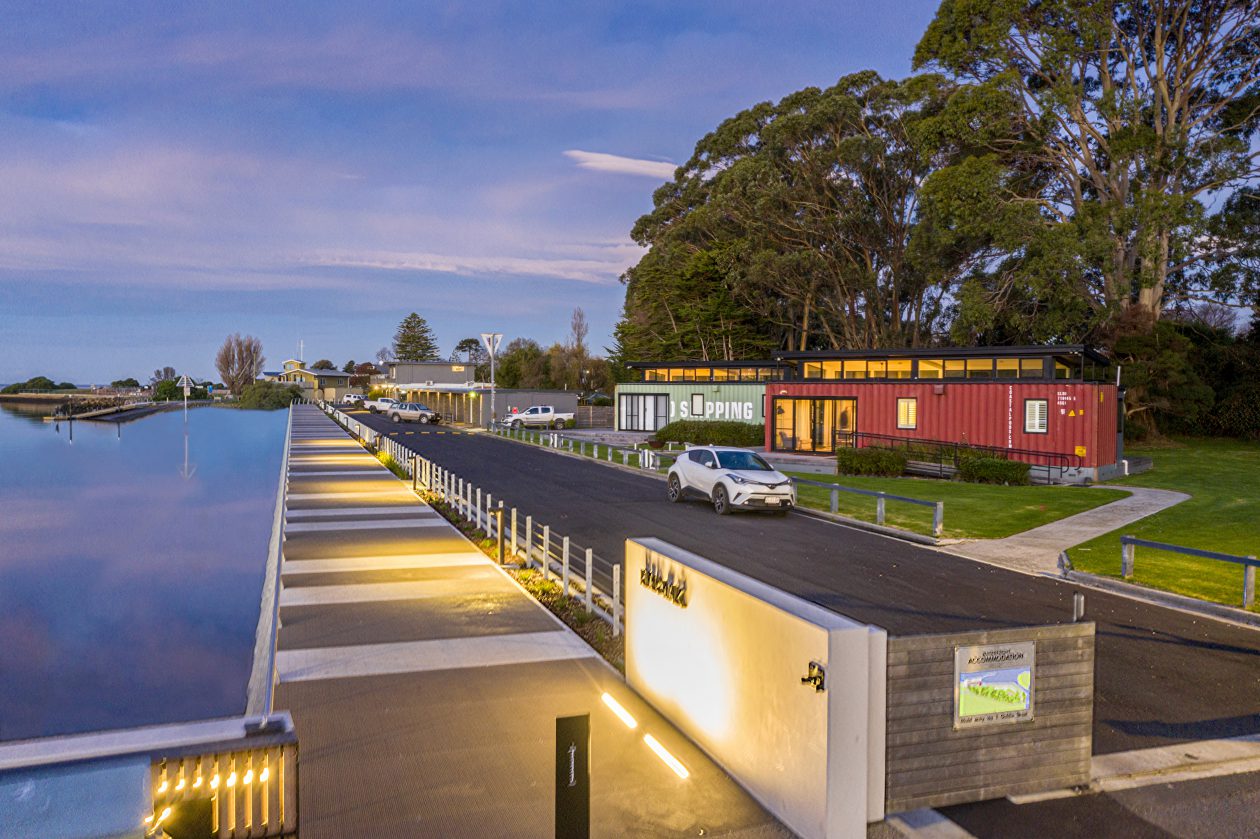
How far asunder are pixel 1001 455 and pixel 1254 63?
103 ft

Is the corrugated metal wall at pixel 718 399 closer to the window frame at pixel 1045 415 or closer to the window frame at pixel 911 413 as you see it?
the window frame at pixel 911 413

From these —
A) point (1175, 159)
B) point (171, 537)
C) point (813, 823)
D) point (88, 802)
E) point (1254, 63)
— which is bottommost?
point (171, 537)

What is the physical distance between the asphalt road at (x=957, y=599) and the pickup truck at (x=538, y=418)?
129 feet

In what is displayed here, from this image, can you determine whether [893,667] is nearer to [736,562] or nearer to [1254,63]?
[736,562]

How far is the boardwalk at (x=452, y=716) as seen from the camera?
235 inches

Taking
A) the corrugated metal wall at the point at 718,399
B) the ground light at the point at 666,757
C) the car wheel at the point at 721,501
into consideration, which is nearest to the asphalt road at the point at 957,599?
the car wheel at the point at 721,501

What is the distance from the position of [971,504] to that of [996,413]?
424 inches

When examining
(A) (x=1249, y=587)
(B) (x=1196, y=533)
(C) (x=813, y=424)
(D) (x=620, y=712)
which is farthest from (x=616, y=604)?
(C) (x=813, y=424)

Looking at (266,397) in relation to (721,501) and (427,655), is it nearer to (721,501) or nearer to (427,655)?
(721,501)

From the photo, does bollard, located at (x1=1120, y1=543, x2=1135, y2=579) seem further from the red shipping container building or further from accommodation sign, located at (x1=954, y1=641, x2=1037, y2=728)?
the red shipping container building

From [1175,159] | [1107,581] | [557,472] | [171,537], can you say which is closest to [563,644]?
[1107,581]

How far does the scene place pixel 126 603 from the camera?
16938 millimetres

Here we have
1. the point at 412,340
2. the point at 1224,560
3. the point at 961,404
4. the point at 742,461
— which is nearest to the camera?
the point at 1224,560

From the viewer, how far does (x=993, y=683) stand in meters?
6.12
